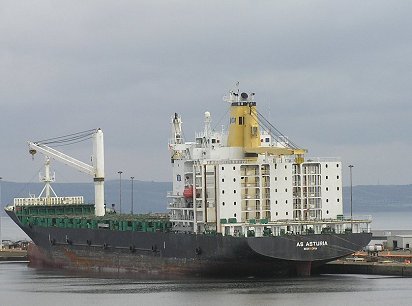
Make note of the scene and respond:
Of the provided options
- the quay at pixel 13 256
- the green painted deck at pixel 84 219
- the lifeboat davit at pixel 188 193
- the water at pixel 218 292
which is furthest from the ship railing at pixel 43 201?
the lifeboat davit at pixel 188 193

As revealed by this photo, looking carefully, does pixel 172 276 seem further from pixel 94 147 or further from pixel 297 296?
pixel 94 147

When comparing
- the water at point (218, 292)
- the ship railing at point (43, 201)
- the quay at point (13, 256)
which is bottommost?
the water at point (218, 292)

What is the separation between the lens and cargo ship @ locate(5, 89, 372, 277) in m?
66.5

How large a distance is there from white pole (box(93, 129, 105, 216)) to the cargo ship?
11706 millimetres

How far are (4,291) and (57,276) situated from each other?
10.0 m

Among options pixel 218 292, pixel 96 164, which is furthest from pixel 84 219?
pixel 218 292

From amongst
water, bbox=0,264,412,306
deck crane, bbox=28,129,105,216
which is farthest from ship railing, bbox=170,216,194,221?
deck crane, bbox=28,129,105,216

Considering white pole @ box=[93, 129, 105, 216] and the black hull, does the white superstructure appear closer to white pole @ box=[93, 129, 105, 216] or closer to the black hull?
the black hull

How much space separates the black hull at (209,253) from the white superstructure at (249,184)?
50.2 inches

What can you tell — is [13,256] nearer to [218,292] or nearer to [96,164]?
[96,164]

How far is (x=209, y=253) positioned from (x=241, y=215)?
9.17 feet

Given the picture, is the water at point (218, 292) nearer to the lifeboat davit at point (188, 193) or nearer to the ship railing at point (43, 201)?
the lifeboat davit at point (188, 193)

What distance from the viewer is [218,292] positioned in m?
61.2

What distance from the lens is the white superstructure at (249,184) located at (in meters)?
68.1
